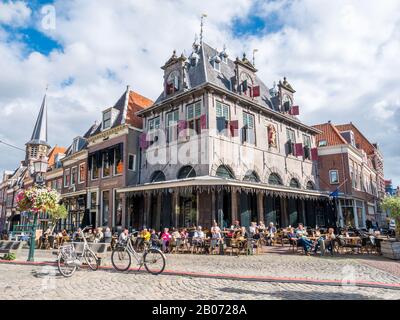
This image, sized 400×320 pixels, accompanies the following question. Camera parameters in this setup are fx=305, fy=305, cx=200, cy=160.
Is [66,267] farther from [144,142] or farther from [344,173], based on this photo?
[344,173]

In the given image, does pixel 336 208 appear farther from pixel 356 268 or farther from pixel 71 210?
pixel 71 210

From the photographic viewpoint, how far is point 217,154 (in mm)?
16922

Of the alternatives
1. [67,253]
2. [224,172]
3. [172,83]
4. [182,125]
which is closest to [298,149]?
[224,172]

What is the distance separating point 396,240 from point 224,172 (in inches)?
346

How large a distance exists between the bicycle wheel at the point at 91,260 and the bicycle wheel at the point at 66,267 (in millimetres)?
508

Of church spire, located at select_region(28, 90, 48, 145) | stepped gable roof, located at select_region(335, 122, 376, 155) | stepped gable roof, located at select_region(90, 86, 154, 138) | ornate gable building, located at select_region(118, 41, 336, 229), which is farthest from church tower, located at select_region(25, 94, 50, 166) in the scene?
stepped gable roof, located at select_region(335, 122, 376, 155)

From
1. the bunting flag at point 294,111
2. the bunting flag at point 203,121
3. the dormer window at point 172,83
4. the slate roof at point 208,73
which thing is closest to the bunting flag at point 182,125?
the bunting flag at point 203,121

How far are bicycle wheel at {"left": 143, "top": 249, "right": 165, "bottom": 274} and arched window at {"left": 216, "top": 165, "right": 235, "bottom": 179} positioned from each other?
9.58m

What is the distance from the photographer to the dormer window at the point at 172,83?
1980 cm

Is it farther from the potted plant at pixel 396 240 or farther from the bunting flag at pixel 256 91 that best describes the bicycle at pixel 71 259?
the bunting flag at pixel 256 91

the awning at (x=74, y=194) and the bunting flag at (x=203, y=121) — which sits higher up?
the bunting flag at (x=203, y=121)

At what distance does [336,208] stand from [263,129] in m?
9.15

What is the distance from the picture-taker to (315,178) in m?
24.9

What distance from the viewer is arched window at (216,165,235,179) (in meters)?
17.1
